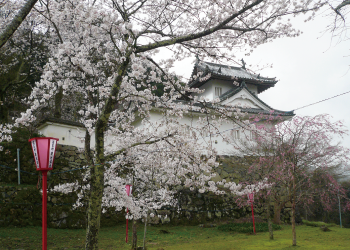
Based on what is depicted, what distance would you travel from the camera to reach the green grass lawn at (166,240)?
7.64 m

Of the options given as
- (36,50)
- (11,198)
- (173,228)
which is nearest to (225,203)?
(173,228)

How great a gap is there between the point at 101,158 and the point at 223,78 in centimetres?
1494

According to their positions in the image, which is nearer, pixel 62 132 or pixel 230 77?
pixel 62 132

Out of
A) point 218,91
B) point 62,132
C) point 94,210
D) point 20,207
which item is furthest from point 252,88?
point 94,210

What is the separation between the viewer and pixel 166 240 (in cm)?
970

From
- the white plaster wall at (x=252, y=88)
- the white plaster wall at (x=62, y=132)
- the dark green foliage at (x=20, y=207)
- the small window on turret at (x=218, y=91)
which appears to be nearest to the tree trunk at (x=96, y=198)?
the dark green foliage at (x=20, y=207)

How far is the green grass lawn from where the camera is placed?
25.1ft

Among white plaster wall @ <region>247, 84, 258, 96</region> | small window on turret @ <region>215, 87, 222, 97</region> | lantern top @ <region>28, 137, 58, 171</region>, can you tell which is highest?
→ white plaster wall @ <region>247, 84, 258, 96</region>

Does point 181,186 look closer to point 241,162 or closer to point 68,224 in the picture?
point 241,162

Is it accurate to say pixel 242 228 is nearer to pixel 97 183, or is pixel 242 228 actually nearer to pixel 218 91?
pixel 97 183

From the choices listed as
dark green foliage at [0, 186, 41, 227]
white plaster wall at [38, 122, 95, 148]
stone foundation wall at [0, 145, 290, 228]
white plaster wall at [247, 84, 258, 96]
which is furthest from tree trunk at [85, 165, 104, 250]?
white plaster wall at [247, 84, 258, 96]

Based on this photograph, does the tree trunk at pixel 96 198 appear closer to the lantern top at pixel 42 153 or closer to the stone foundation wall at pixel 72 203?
the lantern top at pixel 42 153

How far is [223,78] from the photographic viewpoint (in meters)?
18.1

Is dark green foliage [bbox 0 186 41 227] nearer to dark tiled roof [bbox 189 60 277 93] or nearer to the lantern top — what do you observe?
the lantern top
